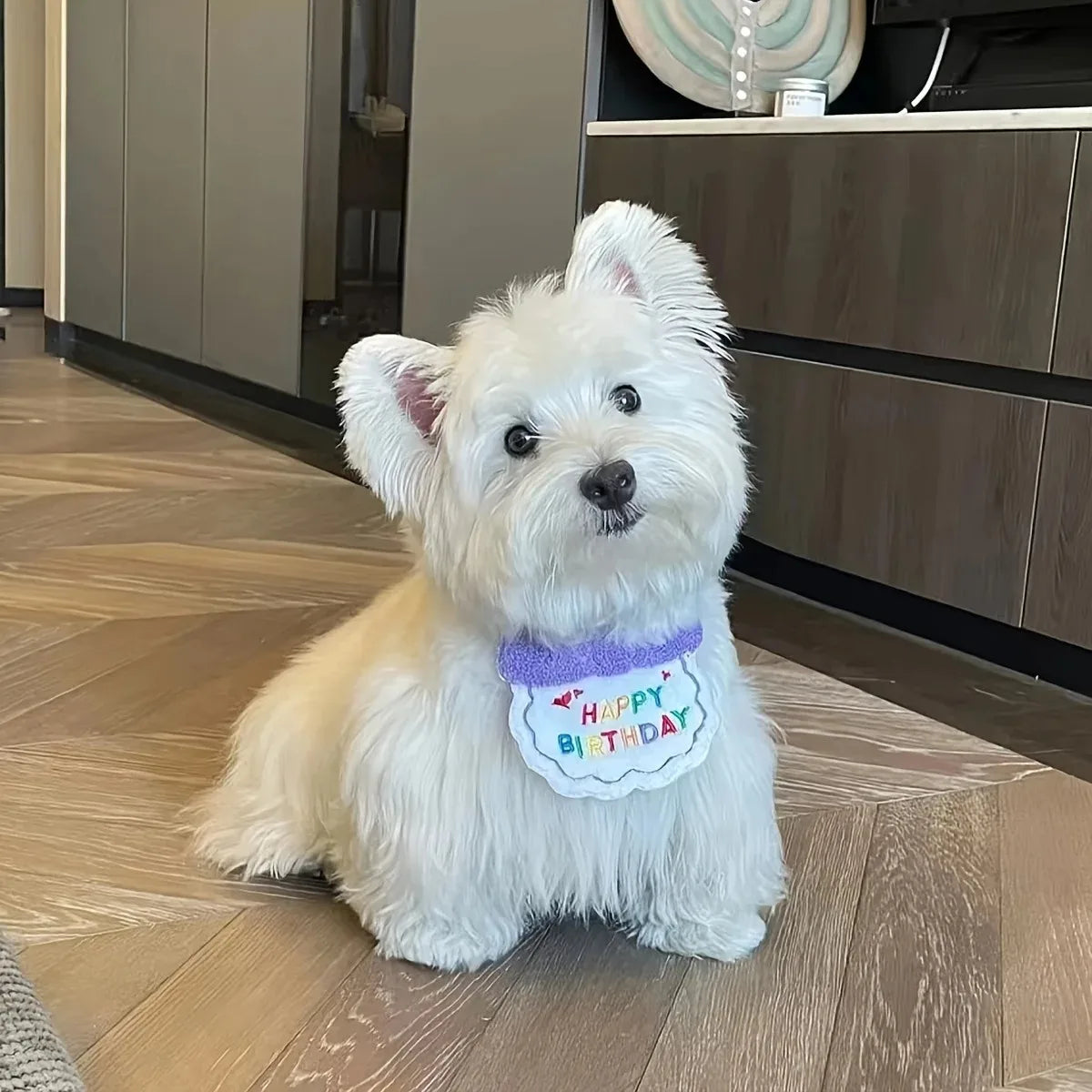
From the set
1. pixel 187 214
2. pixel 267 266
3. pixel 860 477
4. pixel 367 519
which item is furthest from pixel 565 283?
pixel 187 214

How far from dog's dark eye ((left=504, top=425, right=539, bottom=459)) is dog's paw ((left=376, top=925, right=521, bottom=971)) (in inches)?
17.0

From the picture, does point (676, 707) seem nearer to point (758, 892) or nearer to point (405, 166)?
point (758, 892)

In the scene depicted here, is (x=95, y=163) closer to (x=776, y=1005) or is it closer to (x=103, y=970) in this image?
(x=103, y=970)

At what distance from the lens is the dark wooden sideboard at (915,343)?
6.17 feet

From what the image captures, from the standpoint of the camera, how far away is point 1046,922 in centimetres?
133

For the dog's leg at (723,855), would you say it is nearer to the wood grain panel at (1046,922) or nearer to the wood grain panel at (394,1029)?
the wood grain panel at (394,1029)

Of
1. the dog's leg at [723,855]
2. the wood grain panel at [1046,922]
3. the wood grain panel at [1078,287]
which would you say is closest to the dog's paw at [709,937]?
the dog's leg at [723,855]

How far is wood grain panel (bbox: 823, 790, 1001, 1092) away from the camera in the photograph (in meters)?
1.10

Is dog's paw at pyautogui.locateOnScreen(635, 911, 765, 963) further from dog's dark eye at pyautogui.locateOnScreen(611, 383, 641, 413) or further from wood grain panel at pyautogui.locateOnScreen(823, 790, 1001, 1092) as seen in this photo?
dog's dark eye at pyautogui.locateOnScreen(611, 383, 641, 413)

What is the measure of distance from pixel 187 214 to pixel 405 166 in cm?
147

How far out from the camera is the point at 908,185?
80.4 inches

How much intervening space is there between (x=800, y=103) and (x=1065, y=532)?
0.88 m

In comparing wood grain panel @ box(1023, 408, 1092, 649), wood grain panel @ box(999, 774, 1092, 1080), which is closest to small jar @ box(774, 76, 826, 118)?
wood grain panel @ box(1023, 408, 1092, 649)

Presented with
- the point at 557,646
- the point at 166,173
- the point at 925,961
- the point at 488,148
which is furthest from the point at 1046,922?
the point at 166,173
